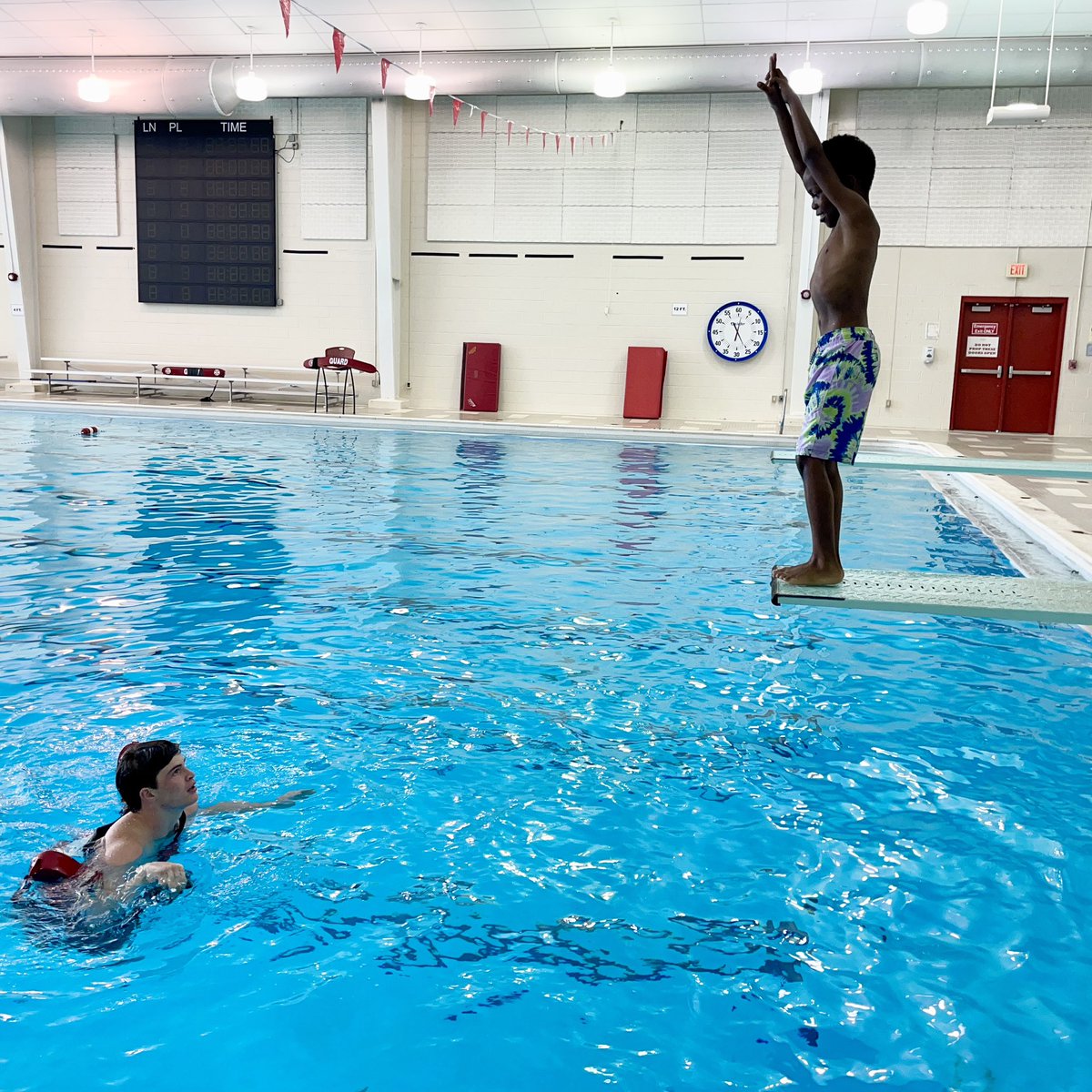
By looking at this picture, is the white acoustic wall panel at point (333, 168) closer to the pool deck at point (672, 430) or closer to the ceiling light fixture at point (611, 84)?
the pool deck at point (672, 430)

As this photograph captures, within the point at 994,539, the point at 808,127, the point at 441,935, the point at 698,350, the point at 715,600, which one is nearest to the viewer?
the point at 441,935

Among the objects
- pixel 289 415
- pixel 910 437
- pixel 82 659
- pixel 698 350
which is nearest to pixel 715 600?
pixel 82 659

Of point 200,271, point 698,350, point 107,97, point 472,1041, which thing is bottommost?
point 472,1041

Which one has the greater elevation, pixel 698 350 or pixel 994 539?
pixel 698 350

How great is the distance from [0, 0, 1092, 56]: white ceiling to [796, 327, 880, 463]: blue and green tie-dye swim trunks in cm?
1012

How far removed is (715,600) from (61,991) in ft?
12.3

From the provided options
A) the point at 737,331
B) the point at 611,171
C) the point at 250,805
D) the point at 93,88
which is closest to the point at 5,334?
the point at 93,88

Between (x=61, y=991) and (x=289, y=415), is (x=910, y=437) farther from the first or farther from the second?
(x=61, y=991)

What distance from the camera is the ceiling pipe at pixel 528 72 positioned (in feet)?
42.2

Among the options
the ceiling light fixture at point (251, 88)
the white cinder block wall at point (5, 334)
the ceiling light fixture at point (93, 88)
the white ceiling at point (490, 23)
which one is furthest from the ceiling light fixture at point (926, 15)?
the white cinder block wall at point (5, 334)

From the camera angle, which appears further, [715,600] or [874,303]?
[874,303]

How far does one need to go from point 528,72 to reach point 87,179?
25.1 ft

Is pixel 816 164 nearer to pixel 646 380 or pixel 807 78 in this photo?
pixel 807 78

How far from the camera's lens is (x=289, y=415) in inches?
543
